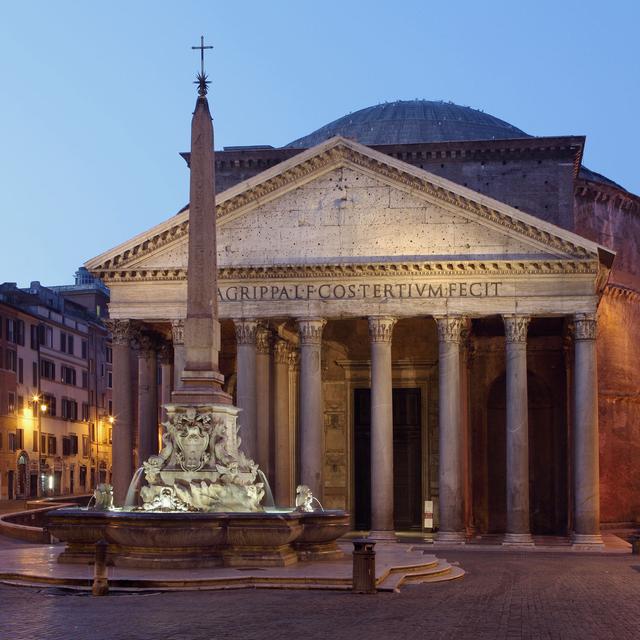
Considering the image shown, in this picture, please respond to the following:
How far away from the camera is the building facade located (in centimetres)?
6612

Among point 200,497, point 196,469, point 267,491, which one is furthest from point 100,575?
point 267,491

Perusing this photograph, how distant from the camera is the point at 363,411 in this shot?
4453cm

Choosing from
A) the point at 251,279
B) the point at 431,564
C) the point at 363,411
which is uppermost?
the point at 251,279

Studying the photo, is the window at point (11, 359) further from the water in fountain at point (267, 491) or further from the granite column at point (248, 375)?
the water in fountain at point (267, 491)

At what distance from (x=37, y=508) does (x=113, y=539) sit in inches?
888

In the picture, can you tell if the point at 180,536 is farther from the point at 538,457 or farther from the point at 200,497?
the point at 538,457

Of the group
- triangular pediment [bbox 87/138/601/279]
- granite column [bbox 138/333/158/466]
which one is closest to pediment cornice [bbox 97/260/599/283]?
triangular pediment [bbox 87/138/601/279]

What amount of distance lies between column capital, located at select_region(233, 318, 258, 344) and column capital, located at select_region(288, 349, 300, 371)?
467cm

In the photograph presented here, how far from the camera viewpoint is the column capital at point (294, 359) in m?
41.6

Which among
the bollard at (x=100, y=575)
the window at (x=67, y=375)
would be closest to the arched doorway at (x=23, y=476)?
the window at (x=67, y=375)

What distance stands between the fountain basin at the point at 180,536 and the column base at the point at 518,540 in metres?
14.4

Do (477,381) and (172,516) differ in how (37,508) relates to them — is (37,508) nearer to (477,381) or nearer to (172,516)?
(477,381)

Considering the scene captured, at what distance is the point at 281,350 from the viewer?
133 feet

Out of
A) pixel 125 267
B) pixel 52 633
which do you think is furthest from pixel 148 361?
pixel 52 633
